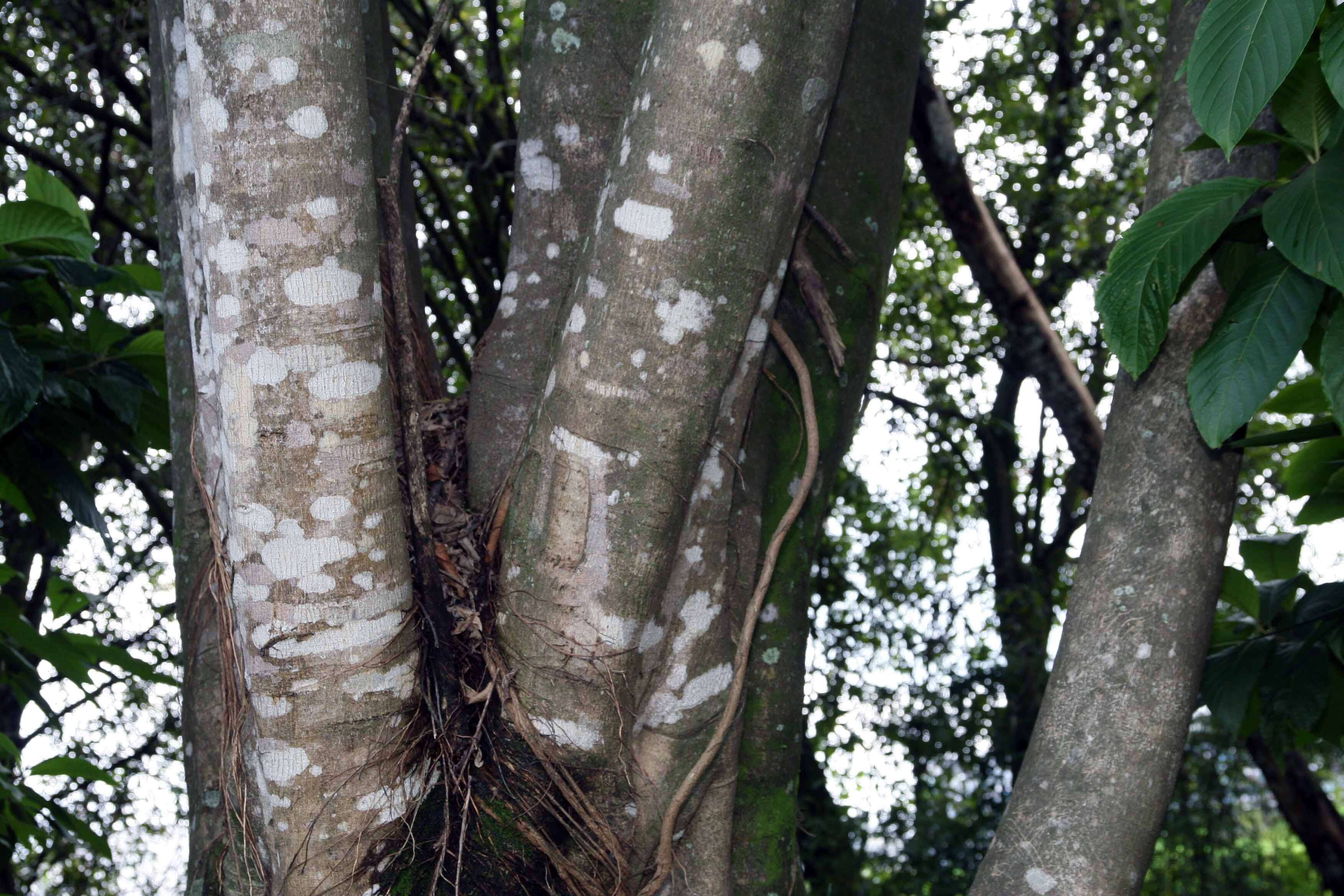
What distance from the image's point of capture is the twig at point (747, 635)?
1553mm

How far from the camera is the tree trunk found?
412cm

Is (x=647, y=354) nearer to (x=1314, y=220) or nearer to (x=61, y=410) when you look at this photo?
(x=1314, y=220)

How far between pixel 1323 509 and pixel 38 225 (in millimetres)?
2760

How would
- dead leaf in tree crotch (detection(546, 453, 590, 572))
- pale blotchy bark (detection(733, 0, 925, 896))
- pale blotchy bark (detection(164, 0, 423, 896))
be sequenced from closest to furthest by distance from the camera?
pale blotchy bark (detection(164, 0, 423, 896)), dead leaf in tree crotch (detection(546, 453, 590, 572)), pale blotchy bark (detection(733, 0, 925, 896))

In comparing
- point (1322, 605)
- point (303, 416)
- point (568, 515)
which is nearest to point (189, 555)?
point (303, 416)

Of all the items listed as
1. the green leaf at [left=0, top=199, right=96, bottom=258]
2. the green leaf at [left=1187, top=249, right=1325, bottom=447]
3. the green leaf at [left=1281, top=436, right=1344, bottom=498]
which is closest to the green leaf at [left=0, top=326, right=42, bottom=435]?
the green leaf at [left=0, top=199, right=96, bottom=258]

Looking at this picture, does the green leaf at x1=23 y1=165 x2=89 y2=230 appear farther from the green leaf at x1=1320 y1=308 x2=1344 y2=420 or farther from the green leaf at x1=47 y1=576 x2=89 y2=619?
the green leaf at x1=1320 y1=308 x2=1344 y2=420

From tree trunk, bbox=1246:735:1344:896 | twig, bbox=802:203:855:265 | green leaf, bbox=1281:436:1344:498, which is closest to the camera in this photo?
twig, bbox=802:203:855:265

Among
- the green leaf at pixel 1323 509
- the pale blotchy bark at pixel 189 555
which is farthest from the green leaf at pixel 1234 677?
the pale blotchy bark at pixel 189 555

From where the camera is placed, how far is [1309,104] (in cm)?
144

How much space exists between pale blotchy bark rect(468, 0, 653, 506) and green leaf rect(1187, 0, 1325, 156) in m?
0.94

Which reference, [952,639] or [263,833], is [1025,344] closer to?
[952,639]

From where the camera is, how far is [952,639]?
5.13 metres

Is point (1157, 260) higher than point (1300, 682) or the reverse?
higher
